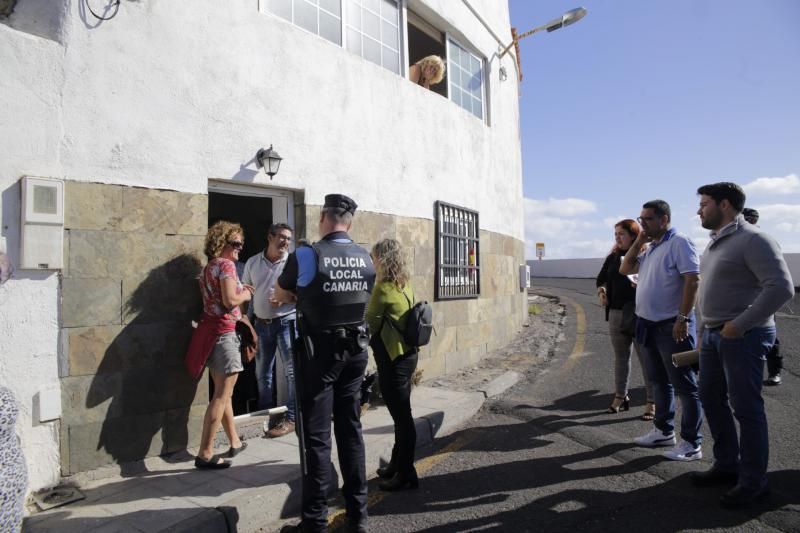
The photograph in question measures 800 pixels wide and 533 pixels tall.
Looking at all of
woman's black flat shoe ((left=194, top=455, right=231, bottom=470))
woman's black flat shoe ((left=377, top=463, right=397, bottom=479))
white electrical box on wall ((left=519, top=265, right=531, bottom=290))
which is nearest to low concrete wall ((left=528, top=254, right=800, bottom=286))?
white electrical box on wall ((left=519, top=265, right=531, bottom=290))

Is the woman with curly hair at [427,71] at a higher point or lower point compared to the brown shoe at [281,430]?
higher

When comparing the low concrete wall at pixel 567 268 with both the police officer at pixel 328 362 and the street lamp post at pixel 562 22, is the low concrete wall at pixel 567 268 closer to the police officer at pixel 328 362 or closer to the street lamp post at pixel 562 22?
the street lamp post at pixel 562 22

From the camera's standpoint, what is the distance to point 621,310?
5.50 m

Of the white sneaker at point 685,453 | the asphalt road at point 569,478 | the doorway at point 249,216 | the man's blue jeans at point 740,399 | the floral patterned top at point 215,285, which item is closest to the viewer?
the asphalt road at point 569,478

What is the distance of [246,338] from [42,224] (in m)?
1.64

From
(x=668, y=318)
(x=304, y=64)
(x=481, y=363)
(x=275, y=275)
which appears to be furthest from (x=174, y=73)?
(x=481, y=363)

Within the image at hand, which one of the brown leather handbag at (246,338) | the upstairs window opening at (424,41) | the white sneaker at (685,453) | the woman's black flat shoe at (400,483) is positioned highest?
the upstairs window opening at (424,41)

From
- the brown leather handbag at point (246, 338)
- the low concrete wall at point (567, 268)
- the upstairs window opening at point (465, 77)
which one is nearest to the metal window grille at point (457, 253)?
the upstairs window opening at point (465, 77)

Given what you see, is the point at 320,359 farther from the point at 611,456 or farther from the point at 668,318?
the point at 668,318

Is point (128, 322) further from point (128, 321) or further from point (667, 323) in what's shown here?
point (667, 323)

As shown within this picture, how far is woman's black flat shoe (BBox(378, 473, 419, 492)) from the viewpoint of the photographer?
3.73 meters

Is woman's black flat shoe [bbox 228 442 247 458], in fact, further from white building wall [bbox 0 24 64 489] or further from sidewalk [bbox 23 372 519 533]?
white building wall [bbox 0 24 64 489]

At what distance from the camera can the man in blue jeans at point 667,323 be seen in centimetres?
410

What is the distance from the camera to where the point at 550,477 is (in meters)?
3.86
